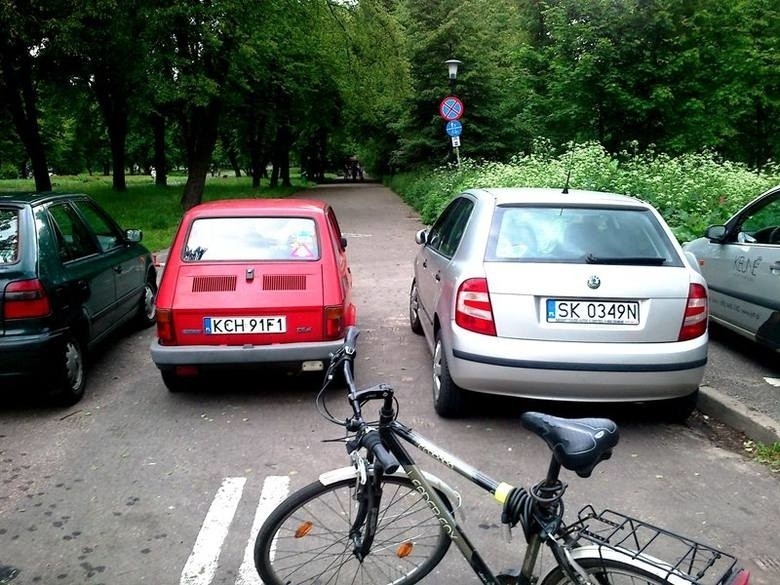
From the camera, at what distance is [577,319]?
14.5ft

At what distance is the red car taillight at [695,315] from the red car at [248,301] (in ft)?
7.89

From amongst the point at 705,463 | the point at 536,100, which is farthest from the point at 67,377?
the point at 536,100

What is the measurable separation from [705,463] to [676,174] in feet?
28.4

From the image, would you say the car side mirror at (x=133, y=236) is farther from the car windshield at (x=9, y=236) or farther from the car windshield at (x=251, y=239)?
the car windshield at (x=9, y=236)

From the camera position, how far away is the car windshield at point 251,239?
571cm

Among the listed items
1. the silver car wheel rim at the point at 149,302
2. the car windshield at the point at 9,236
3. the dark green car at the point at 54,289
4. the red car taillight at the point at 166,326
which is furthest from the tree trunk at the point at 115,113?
the red car taillight at the point at 166,326

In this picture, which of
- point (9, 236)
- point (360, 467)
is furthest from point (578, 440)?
point (9, 236)

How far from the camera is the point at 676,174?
38.9ft

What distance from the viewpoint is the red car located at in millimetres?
5145

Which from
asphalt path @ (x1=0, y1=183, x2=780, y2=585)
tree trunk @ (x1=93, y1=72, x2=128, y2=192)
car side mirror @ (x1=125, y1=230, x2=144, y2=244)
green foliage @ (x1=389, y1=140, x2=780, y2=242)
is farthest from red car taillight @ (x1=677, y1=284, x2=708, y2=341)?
tree trunk @ (x1=93, y1=72, x2=128, y2=192)

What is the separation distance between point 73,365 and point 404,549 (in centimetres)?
354

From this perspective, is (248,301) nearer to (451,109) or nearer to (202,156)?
(451,109)

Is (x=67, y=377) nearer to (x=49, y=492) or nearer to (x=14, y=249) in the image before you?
(x=14, y=249)

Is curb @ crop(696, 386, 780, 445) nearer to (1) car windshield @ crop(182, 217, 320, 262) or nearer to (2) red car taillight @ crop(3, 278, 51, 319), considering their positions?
(1) car windshield @ crop(182, 217, 320, 262)
